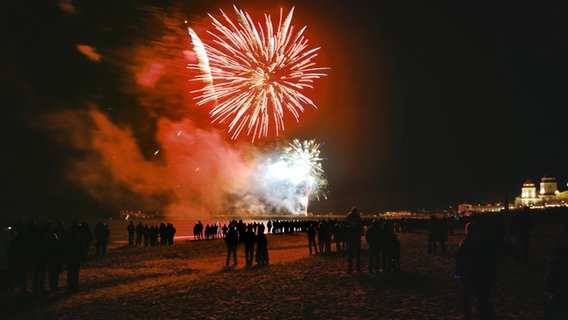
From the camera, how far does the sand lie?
907cm

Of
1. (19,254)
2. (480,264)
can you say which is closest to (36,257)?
(19,254)

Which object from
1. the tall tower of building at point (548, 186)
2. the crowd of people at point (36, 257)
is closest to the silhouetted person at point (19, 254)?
the crowd of people at point (36, 257)

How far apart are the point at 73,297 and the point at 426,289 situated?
9.09m

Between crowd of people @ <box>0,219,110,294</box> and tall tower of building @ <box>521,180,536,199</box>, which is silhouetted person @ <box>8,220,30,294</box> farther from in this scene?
tall tower of building @ <box>521,180,536,199</box>

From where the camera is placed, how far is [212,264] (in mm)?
19000

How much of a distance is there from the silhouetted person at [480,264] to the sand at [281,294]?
114cm

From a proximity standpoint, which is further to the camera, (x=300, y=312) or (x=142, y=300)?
(x=142, y=300)

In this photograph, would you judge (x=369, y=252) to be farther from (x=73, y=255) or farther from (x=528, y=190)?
(x=528, y=190)

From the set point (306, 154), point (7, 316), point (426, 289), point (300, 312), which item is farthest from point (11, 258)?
point (306, 154)

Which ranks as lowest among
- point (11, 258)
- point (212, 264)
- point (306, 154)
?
point (212, 264)

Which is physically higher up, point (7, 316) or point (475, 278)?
point (475, 278)

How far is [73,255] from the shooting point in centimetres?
1234

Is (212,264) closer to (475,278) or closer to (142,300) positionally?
(142,300)

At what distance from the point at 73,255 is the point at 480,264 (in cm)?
1042
